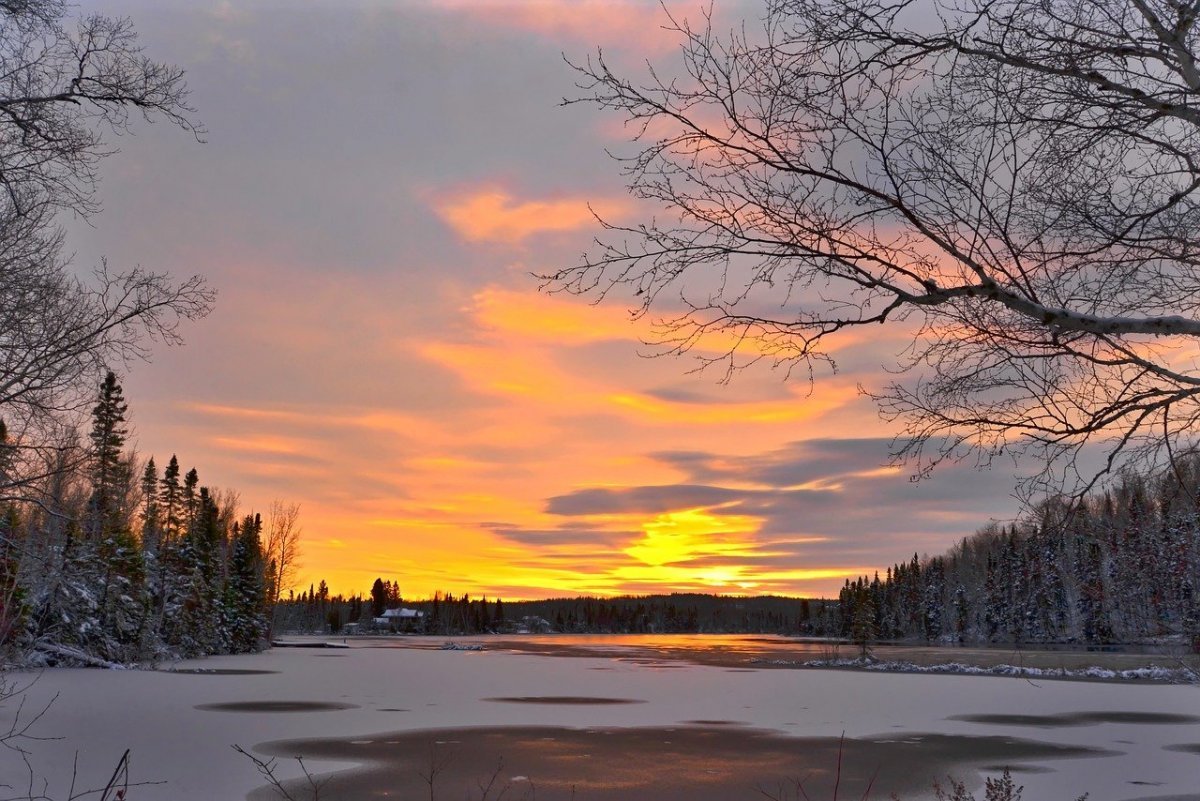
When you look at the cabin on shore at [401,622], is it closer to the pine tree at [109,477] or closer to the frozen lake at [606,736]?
the pine tree at [109,477]

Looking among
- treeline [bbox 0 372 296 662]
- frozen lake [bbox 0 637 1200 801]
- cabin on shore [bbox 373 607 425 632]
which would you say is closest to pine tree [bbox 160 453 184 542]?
treeline [bbox 0 372 296 662]

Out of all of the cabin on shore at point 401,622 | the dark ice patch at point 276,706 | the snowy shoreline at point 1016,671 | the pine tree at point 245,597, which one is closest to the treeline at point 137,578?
the pine tree at point 245,597

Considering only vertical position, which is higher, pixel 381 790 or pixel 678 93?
pixel 678 93

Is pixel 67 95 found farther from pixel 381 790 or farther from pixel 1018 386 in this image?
pixel 381 790

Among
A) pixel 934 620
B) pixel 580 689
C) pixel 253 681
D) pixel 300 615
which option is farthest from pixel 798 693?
pixel 300 615

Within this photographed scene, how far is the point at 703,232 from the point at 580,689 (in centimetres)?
3006

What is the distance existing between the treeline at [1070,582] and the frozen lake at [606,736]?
3456mm

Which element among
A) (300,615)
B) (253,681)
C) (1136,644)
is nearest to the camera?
(253,681)

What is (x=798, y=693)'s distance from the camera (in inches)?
1292

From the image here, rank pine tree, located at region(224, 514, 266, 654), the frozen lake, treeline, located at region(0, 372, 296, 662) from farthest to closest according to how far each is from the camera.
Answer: pine tree, located at region(224, 514, 266, 654)
treeline, located at region(0, 372, 296, 662)
the frozen lake

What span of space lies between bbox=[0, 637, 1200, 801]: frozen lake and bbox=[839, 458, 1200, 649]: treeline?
3.46 meters

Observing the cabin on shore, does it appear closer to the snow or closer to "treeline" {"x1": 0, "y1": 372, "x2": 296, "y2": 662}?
"treeline" {"x1": 0, "y1": 372, "x2": 296, "y2": 662}

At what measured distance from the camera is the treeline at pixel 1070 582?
21.8 ft

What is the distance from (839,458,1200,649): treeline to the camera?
664 centimetres
